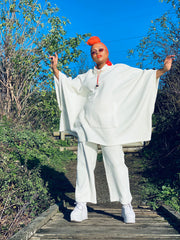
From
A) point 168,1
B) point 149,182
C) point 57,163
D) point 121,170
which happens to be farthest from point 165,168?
point 168,1

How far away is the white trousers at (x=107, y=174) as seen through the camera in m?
2.88

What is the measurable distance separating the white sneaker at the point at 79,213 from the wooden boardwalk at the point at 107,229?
0.16 feet

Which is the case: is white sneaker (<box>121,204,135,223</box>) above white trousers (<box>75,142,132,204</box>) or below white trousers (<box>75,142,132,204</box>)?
below

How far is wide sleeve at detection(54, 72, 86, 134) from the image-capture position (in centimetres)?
326

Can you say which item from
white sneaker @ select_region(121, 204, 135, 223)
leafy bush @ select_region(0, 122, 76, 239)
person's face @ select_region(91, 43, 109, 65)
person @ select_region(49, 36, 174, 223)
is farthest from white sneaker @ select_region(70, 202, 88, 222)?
person's face @ select_region(91, 43, 109, 65)

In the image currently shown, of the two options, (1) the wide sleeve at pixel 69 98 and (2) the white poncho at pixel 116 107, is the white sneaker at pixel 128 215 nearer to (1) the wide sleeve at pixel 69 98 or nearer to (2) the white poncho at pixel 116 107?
(2) the white poncho at pixel 116 107

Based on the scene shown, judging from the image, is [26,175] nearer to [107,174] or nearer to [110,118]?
[107,174]

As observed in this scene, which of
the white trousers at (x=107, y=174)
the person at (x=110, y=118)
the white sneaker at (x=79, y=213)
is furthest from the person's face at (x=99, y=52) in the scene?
the white sneaker at (x=79, y=213)

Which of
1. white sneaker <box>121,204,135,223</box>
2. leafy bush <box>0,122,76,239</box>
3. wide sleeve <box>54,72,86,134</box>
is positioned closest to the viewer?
white sneaker <box>121,204,135,223</box>

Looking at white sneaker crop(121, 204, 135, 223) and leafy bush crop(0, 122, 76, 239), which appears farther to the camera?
leafy bush crop(0, 122, 76, 239)

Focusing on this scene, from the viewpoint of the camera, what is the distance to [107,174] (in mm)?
2947

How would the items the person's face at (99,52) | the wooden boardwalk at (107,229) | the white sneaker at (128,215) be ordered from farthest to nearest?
the person's face at (99,52) < the white sneaker at (128,215) < the wooden boardwalk at (107,229)

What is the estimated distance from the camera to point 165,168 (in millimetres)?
5699

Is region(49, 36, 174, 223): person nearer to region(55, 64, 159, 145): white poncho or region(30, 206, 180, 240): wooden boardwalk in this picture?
region(55, 64, 159, 145): white poncho
